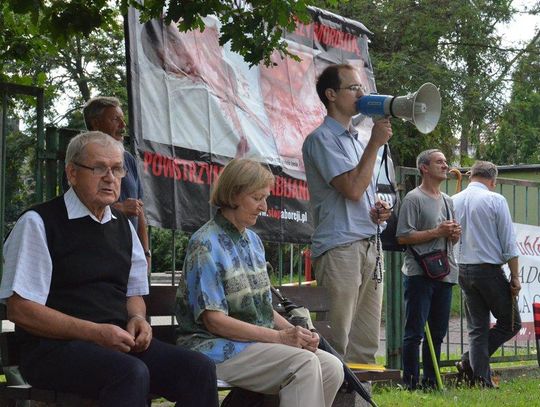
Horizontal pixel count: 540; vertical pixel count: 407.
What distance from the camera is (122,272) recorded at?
4645 millimetres

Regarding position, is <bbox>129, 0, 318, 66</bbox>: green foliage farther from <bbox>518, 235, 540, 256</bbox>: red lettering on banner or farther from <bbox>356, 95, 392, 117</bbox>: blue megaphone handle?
<bbox>518, 235, 540, 256</bbox>: red lettering on banner

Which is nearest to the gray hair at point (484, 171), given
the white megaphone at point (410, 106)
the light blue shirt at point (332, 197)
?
the white megaphone at point (410, 106)

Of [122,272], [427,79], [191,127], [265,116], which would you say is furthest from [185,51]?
[427,79]

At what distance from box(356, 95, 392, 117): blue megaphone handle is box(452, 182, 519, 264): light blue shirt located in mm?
3454

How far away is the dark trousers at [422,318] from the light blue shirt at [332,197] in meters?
2.32

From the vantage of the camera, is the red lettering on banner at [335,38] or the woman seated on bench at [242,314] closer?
the woman seated on bench at [242,314]

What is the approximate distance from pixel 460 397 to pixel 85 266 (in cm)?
461

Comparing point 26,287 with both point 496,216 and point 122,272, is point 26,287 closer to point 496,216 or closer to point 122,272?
point 122,272

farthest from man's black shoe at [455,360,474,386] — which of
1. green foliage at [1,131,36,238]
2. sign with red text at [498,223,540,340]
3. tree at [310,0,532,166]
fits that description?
tree at [310,0,532,166]

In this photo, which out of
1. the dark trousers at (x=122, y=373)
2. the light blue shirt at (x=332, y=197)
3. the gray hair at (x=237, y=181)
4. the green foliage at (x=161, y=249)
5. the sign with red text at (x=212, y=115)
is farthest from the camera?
the green foliage at (x=161, y=249)

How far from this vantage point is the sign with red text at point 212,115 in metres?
6.46

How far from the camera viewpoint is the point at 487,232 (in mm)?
9383

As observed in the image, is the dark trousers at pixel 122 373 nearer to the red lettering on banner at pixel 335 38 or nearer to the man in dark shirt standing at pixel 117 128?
the man in dark shirt standing at pixel 117 128

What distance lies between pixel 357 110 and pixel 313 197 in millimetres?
595
